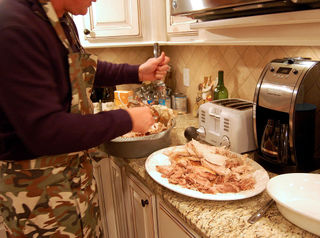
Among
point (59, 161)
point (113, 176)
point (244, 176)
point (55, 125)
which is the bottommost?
point (113, 176)

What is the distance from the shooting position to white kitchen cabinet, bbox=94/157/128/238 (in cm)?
139

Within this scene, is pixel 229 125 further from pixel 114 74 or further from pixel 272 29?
pixel 114 74

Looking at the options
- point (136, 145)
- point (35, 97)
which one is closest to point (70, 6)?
point (35, 97)

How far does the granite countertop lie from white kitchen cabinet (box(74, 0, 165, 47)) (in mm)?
1020

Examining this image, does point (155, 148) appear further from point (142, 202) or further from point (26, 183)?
point (26, 183)

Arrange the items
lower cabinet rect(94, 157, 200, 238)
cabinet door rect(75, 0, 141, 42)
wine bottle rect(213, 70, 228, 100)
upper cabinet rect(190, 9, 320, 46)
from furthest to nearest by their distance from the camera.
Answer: cabinet door rect(75, 0, 141, 42), wine bottle rect(213, 70, 228, 100), lower cabinet rect(94, 157, 200, 238), upper cabinet rect(190, 9, 320, 46)

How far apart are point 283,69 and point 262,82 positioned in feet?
0.26

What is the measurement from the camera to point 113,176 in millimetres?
1407

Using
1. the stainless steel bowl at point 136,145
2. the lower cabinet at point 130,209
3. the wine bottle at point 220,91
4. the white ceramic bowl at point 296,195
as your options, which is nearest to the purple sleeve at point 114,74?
the stainless steel bowl at point 136,145

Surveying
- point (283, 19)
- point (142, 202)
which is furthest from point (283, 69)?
point (142, 202)

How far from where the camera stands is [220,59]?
1.55 meters

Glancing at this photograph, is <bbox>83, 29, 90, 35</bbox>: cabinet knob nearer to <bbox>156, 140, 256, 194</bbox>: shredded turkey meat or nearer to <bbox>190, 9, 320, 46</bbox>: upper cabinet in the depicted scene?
<bbox>190, 9, 320, 46</bbox>: upper cabinet

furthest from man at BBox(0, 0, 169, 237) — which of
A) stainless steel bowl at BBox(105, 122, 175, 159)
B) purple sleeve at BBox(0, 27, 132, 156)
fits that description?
stainless steel bowl at BBox(105, 122, 175, 159)

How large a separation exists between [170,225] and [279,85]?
0.59 meters
